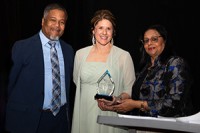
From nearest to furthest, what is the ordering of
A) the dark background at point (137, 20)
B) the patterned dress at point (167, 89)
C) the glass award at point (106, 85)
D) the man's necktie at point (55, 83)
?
the patterned dress at point (167, 89) < the glass award at point (106, 85) < the man's necktie at point (55, 83) < the dark background at point (137, 20)

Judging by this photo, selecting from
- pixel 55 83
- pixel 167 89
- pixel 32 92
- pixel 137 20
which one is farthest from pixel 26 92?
pixel 137 20

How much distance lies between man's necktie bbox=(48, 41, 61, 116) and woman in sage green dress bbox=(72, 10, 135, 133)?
0.17 m

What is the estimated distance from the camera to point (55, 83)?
2.57 m

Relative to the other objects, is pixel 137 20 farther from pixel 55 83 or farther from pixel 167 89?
pixel 167 89

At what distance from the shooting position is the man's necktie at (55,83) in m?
2.52

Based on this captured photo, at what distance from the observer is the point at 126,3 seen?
12.8ft

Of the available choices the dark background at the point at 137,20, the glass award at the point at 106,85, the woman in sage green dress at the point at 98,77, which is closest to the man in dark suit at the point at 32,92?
the woman in sage green dress at the point at 98,77

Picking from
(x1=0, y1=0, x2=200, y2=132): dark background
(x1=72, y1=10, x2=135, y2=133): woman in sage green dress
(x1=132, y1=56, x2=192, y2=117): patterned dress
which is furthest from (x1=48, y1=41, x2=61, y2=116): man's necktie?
(x1=0, y1=0, x2=200, y2=132): dark background

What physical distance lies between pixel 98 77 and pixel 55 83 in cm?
41

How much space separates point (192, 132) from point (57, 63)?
178 centimetres

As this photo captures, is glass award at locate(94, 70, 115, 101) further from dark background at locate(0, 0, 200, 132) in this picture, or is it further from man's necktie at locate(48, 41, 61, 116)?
dark background at locate(0, 0, 200, 132)

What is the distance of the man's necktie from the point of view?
8.27ft

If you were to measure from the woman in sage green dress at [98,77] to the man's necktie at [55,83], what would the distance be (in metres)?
0.17

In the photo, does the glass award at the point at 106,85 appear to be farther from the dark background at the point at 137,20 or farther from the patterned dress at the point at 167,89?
the dark background at the point at 137,20
